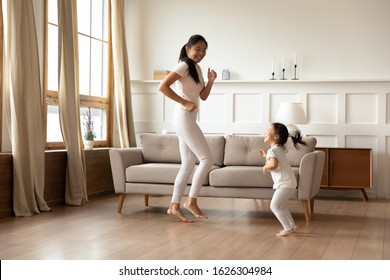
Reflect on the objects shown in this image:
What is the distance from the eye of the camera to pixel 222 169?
482 centimetres

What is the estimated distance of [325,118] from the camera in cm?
682

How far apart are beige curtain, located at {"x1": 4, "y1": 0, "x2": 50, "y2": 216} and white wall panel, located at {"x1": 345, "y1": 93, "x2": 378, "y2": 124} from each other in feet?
11.8

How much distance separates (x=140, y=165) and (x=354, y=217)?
6.27 feet

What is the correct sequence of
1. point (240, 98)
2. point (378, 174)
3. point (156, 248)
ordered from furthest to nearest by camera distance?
point (240, 98) → point (378, 174) → point (156, 248)

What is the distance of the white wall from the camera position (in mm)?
6754

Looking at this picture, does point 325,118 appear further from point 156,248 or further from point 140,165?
point 156,248

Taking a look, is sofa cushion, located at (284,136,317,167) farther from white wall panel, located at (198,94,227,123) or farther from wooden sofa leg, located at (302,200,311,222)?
white wall panel, located at (198,94,227,123)

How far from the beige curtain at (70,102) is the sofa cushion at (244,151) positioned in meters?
1.48

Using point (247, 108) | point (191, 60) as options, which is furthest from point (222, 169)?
point (247, 108)

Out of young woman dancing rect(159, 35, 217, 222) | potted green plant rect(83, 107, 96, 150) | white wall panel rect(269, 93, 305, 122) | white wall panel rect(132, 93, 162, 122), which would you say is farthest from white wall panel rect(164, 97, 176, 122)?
young woman dancing rect(159, 35, 217, 222)

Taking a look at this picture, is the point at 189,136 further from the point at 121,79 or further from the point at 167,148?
the point at 121,79

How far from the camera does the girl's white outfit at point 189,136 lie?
4293 mm
